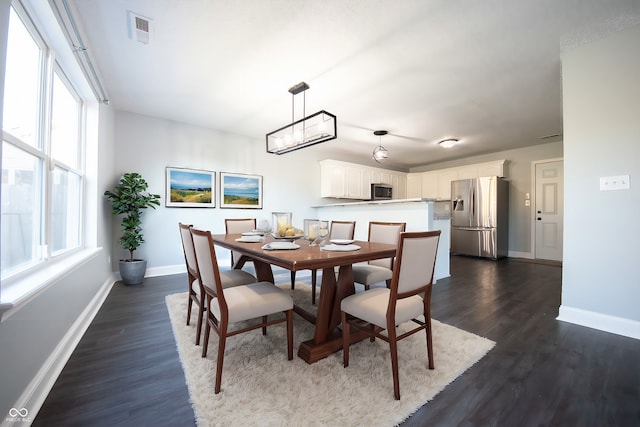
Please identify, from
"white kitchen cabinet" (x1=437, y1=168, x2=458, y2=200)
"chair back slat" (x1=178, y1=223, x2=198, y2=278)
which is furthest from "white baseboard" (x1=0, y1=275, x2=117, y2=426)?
"white kitchen cabinet" (x1=437, y1=168, x2=458, y2=200)

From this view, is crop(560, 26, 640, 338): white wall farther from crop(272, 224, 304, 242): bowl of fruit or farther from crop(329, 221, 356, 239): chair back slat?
crop(272, 224, 304, 242): bowl of fruit

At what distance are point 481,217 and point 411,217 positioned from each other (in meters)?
2.96

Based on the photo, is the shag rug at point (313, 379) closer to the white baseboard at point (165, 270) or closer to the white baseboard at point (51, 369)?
the white baseboard at point (51, 369)

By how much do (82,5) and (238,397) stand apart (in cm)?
278

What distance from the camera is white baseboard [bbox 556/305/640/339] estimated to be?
203 centimetres

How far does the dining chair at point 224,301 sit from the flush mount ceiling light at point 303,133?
169 centimetres

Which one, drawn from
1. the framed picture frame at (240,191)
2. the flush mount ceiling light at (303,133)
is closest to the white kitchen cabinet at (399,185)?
the framed picture frame at (240,191)

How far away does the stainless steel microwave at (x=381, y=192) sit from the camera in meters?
6.58

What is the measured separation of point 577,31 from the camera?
204 centimetres

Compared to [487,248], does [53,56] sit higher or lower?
higher

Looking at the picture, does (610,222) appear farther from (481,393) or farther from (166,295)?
(166,295)

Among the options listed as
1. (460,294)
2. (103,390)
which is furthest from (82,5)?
(460,294)

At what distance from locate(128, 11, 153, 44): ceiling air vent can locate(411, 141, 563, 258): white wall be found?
6.84 meters

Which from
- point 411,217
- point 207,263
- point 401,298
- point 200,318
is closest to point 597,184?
point 411,217
